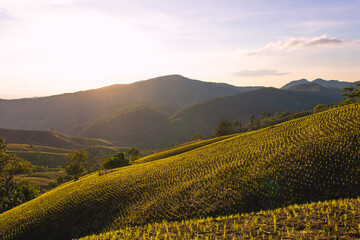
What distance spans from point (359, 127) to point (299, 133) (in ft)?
28.2

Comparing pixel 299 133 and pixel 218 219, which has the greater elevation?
pixel 299 133

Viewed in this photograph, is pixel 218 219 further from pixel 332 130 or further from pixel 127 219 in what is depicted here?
pixel 332 130

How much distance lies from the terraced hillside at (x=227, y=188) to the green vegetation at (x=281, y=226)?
11.1ft

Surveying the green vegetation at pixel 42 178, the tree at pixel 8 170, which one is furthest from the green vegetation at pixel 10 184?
the green vegetation at pixel 42 178

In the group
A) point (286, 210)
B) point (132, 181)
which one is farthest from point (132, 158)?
point (286, 210)

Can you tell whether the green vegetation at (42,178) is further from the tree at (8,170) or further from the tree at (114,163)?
the tree at (8,170)

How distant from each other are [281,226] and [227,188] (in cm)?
1067

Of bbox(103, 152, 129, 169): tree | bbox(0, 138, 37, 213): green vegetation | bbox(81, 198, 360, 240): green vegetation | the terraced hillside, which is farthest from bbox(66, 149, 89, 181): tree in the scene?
bbox(81, 198, 360, 240): green vegetation

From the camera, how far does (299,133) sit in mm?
37281

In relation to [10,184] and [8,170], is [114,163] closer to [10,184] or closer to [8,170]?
[10,184]

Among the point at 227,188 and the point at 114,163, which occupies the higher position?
the point at 227,188

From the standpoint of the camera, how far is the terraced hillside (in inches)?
917

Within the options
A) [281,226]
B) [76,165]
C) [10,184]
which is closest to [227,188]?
[281,226]

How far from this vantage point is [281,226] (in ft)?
53.4
